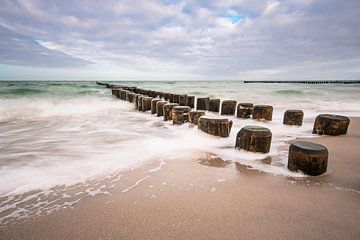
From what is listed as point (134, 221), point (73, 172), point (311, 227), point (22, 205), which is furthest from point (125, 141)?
point (311, 227)

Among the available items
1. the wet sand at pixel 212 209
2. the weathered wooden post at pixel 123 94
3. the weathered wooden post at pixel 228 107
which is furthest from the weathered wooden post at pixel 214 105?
the weathered wooden post at pixel 123 94

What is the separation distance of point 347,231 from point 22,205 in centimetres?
260

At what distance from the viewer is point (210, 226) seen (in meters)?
1.58

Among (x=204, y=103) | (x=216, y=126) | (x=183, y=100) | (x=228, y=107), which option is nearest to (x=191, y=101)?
(x=183, y=100)

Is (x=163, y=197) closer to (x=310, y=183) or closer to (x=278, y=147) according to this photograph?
(x=310, y=183)

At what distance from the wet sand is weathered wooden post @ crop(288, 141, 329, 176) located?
0.10 m

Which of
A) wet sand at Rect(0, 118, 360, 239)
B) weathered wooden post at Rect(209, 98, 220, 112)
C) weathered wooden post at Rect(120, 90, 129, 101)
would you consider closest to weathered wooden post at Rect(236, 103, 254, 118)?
weathered wooden post at Rect(209, 98, 220, 112)

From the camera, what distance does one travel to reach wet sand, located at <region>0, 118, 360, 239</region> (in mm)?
1523

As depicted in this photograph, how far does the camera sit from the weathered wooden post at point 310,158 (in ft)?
7.57

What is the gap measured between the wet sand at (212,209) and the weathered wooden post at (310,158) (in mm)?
97

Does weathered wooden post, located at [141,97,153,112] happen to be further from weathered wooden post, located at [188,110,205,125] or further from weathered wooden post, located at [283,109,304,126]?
weathered wooden post, located at [283,109,304,126]

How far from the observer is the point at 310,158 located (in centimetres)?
233

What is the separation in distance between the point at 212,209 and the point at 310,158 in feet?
4.27

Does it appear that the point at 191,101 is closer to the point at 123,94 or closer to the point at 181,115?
the point at 181,115
